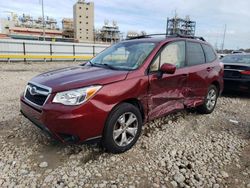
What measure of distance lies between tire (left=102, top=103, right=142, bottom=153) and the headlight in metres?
0.45

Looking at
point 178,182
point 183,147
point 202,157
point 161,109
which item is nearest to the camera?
point 178,182

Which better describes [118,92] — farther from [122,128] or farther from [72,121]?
[72,121]

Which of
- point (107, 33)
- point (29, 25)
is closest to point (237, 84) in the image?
point (107, 33)

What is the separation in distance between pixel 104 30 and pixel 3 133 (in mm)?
90180

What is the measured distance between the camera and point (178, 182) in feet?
8.79

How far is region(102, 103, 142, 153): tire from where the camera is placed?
119 inches

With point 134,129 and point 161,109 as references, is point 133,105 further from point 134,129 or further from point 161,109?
point 161,109

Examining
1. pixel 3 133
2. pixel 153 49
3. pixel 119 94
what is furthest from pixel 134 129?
pixel 3 133

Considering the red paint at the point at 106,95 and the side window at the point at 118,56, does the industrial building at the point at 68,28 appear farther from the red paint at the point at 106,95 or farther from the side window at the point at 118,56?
the red paint at the point at 106,95

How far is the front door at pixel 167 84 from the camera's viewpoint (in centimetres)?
358

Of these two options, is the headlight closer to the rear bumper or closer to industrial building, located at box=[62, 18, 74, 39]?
the rear bumper

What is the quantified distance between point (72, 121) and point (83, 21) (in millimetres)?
92529

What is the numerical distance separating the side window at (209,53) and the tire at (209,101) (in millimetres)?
657

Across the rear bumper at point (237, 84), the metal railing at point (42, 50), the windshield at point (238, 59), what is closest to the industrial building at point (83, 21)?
the metal railing at point (42, 50)
